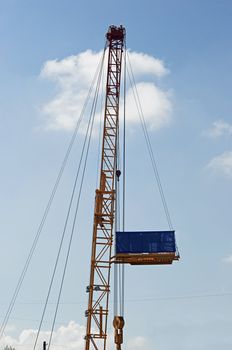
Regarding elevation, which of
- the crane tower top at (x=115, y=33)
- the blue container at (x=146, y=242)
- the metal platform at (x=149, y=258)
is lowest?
A: the metal platform at (x=149, y=258)

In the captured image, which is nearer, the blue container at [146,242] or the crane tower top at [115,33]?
the blue container at [146,242]

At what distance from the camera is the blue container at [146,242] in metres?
71.6

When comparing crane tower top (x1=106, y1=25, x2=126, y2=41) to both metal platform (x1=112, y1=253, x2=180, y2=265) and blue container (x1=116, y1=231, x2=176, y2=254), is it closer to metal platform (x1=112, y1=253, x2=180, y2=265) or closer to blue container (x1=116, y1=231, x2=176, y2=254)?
blue container (x1=116, y1=231, x2=176, y2=254)

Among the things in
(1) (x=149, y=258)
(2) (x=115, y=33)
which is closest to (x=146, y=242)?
(1) (x=149, y=258)

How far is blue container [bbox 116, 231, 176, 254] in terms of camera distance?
71562 mm

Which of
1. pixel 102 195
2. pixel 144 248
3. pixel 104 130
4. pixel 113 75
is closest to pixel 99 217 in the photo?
pixel 102 195

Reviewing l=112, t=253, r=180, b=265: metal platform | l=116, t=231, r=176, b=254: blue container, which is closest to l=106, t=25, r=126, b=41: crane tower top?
l=116, t=231, r=176, b=254: blue container

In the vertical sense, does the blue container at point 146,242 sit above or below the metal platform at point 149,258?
above

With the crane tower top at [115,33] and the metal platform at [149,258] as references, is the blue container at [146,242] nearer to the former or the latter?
the metal platform at [149,258]

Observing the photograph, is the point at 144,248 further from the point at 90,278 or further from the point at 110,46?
the point at 110,46

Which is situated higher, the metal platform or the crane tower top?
the crane tower top

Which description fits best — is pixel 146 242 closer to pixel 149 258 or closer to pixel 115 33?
pixel 149 258

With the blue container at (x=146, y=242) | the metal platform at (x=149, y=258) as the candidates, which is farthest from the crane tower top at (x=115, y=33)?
the metal platform at (x=149, y=258)

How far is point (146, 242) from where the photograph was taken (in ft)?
238
